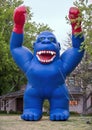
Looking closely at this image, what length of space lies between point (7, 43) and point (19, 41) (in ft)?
53.2

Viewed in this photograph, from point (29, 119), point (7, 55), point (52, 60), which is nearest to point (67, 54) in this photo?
point (52, 60)

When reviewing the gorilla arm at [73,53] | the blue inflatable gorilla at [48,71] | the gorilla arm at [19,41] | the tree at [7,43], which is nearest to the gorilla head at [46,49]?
the blue inflatable gorilla at [48,71]

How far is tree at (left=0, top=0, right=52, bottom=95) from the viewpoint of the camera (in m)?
26.4

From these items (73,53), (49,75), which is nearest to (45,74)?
(49,75)

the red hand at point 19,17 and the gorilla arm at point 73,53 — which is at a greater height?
the red hand at point 19,17

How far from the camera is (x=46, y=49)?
1177 cm

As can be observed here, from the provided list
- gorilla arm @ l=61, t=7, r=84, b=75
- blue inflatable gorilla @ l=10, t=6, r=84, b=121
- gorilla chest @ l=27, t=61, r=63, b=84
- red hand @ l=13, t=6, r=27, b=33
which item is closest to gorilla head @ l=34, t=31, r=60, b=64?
blue inflatable gorilla @ l=10, t=6, r=84, b=121

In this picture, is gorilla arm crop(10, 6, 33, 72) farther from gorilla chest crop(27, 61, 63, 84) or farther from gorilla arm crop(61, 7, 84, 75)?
gorilla arm crop(61, 7, 84, 75)

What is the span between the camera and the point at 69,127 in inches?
396

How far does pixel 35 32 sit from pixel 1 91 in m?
5.67

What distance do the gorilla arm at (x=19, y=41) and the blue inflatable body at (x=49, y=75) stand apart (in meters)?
0.06

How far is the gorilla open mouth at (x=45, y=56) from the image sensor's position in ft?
38.6

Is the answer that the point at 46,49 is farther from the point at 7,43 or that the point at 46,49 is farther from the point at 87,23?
the point at 7,43

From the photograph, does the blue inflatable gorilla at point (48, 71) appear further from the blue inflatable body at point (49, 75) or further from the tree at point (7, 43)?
the tree at point (7, 43)
